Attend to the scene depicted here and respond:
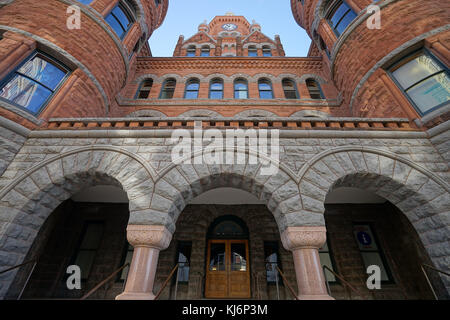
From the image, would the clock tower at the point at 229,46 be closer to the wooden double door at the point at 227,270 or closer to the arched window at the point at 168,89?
the arched window at the point at 168,89

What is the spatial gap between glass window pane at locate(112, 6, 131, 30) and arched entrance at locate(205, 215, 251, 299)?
9.90 metres

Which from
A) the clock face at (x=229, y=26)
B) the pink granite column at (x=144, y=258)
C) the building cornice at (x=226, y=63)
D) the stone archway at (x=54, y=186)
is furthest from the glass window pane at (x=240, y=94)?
the clock face at (x=229, y=26)

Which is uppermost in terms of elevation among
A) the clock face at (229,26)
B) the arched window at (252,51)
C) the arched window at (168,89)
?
the clock face at (229,26)

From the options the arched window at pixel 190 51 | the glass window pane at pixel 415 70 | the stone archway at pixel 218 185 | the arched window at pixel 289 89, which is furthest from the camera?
the arched window at pixel 190 51

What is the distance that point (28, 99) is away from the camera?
20.0ft

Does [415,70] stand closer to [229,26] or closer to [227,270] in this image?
[227,270]

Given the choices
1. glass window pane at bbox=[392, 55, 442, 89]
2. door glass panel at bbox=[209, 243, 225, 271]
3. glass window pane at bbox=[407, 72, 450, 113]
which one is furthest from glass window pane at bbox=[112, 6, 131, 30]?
glass window pane at bbox=[407, 72, 450, 113]

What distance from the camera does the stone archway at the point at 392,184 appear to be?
4574 mm

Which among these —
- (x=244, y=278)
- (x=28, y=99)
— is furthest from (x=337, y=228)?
(x=28, y=99)

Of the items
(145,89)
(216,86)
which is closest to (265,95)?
(216,86)

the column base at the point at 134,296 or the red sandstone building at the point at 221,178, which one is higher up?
the red sandstone building at the point at 221,178

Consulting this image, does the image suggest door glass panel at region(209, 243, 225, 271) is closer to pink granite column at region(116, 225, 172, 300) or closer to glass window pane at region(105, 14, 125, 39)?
pink granite column at region(116, 225, 172, 300)
